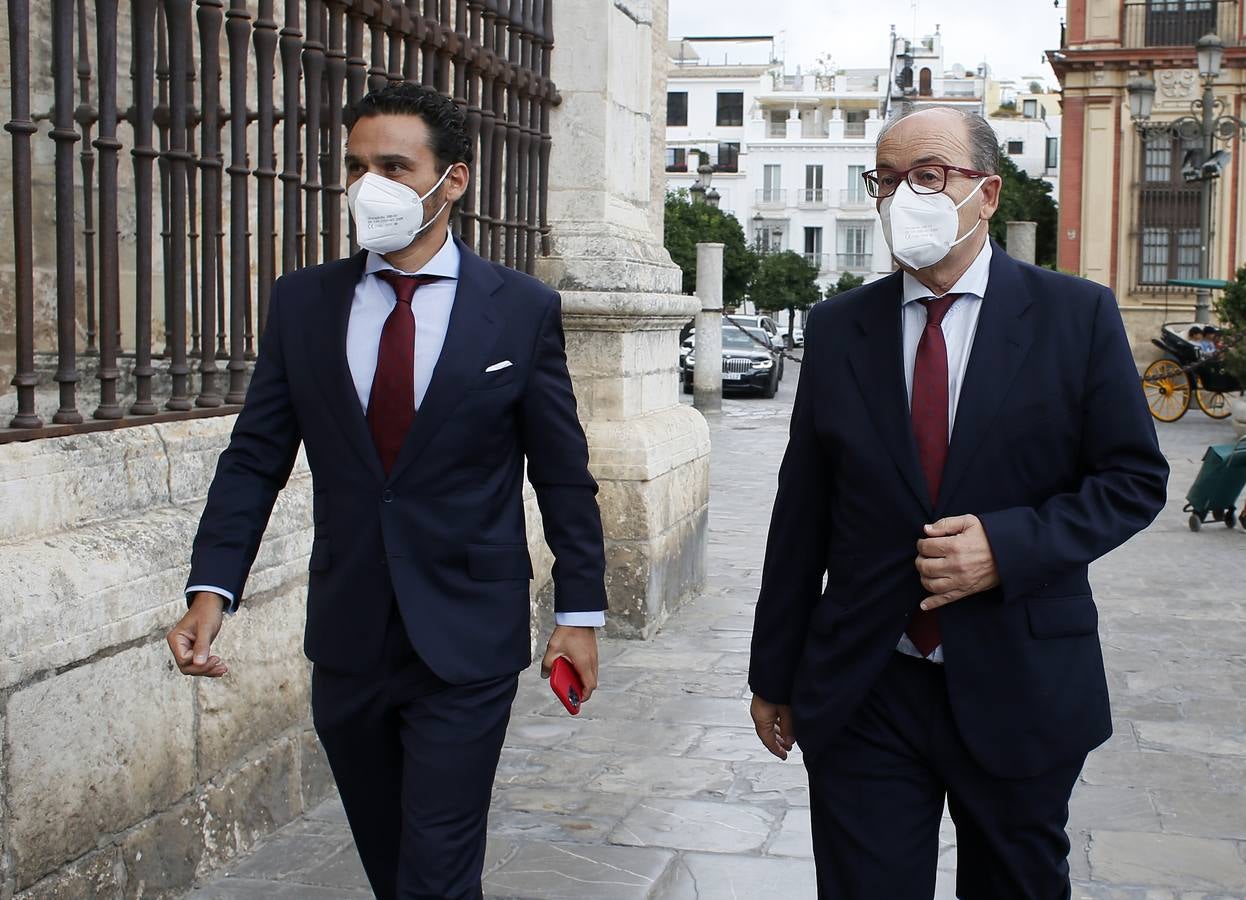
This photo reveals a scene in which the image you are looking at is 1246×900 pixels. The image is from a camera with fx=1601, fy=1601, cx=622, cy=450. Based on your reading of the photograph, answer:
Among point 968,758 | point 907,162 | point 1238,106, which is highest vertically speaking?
point 1238,106

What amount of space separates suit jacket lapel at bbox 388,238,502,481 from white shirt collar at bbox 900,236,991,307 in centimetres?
79

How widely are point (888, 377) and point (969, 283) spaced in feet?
0.75

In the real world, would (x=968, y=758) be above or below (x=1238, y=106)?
below

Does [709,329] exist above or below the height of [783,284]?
below

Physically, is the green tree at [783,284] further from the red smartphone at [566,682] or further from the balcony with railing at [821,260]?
the red smartphone at [566,682]

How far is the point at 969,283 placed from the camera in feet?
9.40

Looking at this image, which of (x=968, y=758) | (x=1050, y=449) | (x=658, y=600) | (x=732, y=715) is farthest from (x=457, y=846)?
(x=658, y=600)

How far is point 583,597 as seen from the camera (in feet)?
10.3

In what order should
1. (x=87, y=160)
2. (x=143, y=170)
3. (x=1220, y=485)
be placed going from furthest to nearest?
(x=1220, y=485), (x=87, y=160), (x=143, y=170)

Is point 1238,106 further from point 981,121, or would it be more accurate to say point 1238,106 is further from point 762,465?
point 981,121

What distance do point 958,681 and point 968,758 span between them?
0.15 metres

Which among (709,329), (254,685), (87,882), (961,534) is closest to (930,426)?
(961,534)

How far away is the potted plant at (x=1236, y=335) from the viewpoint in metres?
16.9

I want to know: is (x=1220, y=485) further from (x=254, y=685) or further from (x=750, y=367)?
(x=750, y=367)
